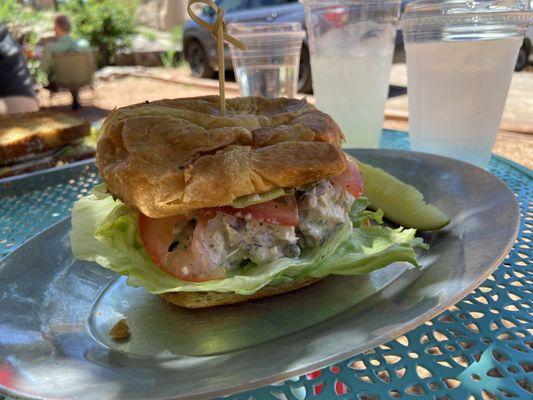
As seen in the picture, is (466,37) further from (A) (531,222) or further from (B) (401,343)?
(B) (401,343)

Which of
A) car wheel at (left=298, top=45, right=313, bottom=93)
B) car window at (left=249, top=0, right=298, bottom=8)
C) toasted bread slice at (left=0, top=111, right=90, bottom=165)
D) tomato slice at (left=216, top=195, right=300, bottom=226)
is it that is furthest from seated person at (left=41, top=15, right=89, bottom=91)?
A: tomato slice at (left=216, top=195, right=300, bottom=226)

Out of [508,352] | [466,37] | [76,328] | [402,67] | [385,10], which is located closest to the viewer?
[508,352]

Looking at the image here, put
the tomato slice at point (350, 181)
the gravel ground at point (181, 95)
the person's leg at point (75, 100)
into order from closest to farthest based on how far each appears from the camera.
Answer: the tomato slice at point (350, 181), the gravel ground at point (181, 95), the person's leg at point (75, 100)

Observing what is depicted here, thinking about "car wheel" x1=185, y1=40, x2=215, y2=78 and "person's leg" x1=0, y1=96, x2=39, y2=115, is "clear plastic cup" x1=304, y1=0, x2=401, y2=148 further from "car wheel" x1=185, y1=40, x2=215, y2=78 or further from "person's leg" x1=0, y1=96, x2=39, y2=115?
"car wheel" x1=185, y1=40, x2=215, y2=78

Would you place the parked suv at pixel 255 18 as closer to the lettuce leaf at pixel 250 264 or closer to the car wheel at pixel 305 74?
the car wheel at pixel 305 74

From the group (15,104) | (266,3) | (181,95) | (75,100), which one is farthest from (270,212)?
(75,100)

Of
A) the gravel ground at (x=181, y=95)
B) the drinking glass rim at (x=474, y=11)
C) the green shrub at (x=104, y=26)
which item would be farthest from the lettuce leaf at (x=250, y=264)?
the green shrub at (x=104, y=26)

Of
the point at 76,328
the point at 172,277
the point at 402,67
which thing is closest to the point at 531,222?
the point at 172,277
